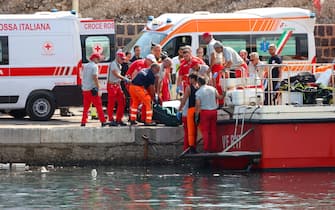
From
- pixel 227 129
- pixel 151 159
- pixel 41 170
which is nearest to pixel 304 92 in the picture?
pixel 227 129

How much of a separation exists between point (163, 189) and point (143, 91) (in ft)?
12.5

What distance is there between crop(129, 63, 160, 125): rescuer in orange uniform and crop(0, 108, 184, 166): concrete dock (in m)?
0.29

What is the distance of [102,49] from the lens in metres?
29.7

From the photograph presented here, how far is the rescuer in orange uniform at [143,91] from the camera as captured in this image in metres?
25.3

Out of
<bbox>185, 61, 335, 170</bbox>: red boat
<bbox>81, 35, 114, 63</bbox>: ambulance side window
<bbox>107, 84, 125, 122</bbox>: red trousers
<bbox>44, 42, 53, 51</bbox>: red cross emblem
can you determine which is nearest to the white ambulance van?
<bbox>81, 35, 114, 63</bbox>: ambulance side window

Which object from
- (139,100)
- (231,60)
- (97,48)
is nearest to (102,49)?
(97,48)

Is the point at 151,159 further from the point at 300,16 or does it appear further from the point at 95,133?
the point at 300,16

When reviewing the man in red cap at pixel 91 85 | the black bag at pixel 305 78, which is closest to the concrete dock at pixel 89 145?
the man in red cap at pixel 91 85

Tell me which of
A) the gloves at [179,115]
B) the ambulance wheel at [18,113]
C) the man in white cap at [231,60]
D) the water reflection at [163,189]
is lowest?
the water reflection at [163,189]

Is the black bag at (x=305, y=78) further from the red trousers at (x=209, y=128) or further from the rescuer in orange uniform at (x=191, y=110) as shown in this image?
the rescuer in orange uniform at (x=191, y=110)

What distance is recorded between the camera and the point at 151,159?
2541 cm

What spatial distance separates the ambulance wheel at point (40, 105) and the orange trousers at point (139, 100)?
3.45 m

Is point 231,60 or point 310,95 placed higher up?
point 231,60

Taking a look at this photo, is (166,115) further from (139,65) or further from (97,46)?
(97,46)
